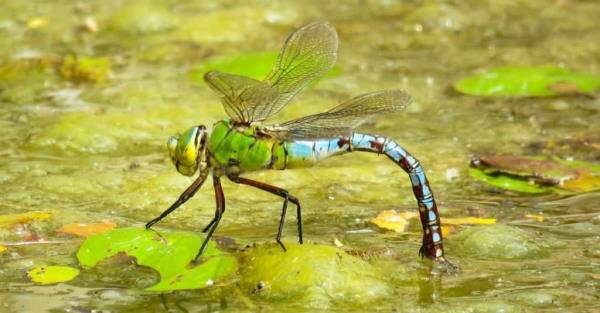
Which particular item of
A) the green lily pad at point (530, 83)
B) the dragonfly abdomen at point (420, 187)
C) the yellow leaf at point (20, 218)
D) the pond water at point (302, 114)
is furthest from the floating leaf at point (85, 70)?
the dragonfly abdomen at point (420, 187)

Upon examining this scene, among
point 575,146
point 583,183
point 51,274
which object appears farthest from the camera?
point 575,146

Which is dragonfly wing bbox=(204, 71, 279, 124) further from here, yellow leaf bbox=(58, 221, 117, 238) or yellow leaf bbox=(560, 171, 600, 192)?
yellow leaf bbox=(560, 171, 600, 192)

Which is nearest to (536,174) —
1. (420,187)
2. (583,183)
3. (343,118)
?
(583,183)

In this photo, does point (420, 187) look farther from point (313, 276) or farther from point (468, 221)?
point (313, 276)

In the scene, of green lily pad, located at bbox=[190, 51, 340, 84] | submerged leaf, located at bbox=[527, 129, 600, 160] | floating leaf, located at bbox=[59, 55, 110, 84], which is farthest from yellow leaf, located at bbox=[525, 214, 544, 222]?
floating leaf, located at bbox=[59, 55, 110, 84]

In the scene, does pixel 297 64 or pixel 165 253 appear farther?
pixel 297 64

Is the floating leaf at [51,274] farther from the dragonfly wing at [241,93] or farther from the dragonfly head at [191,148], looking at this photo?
Result: the dragonfly wing at [241,93]
